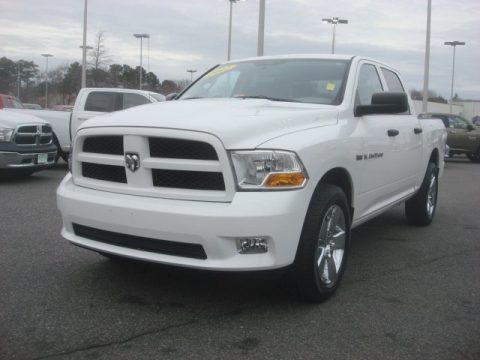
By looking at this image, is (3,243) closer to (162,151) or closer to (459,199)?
(162,151)

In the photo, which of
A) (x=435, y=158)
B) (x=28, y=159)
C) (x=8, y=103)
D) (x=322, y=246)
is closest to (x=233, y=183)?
(x=322, y=246)

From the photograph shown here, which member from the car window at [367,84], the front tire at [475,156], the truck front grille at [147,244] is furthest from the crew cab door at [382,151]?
the front tire at [475,156]

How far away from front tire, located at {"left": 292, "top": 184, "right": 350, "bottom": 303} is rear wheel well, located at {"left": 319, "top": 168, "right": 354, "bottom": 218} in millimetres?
89

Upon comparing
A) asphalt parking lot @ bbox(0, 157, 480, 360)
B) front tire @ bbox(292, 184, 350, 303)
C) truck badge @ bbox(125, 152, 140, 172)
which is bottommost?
asphalt parking lot @ bbox(0, 157, 480, 360)

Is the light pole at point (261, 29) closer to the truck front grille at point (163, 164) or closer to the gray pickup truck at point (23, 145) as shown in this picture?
the gray pickup truck at point (23, 145)

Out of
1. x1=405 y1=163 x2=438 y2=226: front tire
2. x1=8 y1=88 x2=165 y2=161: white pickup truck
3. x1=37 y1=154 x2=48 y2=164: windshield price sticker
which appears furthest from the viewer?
x1=8 y1=88 x2=165 y2=161: white pickup truck

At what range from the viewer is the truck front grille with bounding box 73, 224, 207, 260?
3.46 m

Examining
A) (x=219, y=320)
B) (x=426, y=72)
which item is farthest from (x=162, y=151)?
(x=426, y=72)

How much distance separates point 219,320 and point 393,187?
2618 mm

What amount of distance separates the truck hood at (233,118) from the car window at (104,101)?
875 cm

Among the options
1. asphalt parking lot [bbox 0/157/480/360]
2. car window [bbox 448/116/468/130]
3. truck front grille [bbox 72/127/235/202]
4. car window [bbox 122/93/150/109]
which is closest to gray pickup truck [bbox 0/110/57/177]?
car window [bbox 122/93/150/109]

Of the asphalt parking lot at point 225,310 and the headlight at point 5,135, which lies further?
the headlight at point 5,135

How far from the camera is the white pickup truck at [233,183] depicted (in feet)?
11.1

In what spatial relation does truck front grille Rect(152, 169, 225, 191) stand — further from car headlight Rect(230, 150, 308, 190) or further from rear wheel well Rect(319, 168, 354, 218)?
rear wheel well Rect(319, 168, 354, 218)
